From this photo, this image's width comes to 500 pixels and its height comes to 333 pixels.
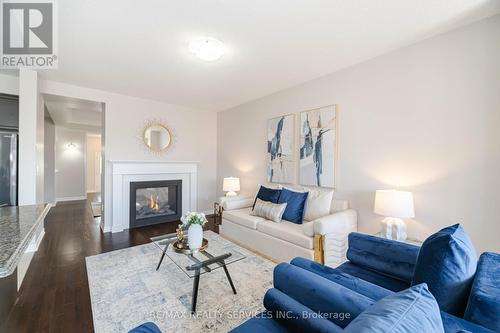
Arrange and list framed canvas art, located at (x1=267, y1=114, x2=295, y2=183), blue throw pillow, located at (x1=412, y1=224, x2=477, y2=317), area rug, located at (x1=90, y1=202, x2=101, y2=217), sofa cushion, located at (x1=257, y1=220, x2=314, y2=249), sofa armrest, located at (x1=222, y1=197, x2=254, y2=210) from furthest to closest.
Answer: area rug, located at (x1=90, y1=202, x2=101, y2=217) < sofa armrest, located at (x1=222, y1=197, x2=254, y2=210) < framed canvas art, located at (x1=267, y1=114, x2=295, y2=183) < sofa cushion, located at (x1=257, y1=220, x2=314, y2=249) < blue throw pillow, located at (x1=412, y1=224, x2=477, y2=317)

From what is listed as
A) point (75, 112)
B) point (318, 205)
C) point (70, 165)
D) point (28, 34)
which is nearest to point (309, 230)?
point (318, 205)

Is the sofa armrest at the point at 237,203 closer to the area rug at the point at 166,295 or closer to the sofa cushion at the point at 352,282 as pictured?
the area rug at the point at 166,295

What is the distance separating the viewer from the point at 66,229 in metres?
4.19

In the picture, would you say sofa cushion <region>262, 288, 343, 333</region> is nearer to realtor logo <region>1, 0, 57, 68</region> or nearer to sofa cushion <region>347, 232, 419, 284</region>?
sofa cushion <region>347, 232, 419, 284</region>

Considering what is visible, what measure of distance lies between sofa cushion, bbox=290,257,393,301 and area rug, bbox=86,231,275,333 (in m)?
0.80

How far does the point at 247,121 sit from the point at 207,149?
1.44 m

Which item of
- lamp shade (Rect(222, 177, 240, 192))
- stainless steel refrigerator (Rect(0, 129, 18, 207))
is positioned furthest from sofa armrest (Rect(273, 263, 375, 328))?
stainless steel refrigerator (Rect(0, 129, 18, 207))

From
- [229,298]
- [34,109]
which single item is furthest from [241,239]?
[34,109]

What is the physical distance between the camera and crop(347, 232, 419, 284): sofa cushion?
1.64m

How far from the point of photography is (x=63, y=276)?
→ 248 centimetres

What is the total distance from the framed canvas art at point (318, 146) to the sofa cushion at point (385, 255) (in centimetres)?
139

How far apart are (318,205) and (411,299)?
2.43m

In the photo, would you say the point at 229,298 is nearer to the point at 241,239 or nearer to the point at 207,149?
the point at 241,239

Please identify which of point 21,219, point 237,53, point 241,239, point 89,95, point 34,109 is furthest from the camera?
point 89,95
